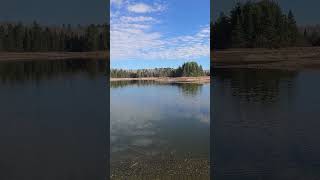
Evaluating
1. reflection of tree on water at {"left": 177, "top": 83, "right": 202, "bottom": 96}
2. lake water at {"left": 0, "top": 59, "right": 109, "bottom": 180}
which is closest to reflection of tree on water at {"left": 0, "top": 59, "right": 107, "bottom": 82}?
lake water at {"left": 0, "top": 59, "right": 109, "bottom": 180}

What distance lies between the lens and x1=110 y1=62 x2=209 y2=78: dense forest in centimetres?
636

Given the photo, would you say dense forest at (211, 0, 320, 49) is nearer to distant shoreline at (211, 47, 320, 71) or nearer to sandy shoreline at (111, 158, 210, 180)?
distant shoreline at (211, 47, 320, 71)

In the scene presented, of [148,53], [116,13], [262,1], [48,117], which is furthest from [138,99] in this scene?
[262,1]

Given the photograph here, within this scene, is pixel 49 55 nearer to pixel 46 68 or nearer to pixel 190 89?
pixel 46 68

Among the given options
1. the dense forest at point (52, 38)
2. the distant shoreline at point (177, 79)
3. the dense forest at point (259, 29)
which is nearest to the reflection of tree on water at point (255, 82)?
the dense forest at point (259, 29)

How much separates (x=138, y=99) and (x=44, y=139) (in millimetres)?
1904

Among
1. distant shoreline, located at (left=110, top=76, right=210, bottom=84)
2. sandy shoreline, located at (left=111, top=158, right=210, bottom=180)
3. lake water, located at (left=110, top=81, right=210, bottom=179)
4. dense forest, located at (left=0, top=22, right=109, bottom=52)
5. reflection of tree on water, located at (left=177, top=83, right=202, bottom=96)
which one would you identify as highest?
dense forest, located at (left=0, top=22, right=109, bottom=52)

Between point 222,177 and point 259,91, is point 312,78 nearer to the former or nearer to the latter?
point 259,91

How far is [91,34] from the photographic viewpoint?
5.12m

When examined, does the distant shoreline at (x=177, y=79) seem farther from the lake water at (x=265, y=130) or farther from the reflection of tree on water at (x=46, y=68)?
the reflection of tree on water at (x=46, y=68)

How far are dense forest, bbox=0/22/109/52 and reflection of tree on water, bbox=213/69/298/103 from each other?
1.52m

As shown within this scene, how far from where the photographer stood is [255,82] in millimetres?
5344

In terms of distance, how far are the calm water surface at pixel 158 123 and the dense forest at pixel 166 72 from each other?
17 cm

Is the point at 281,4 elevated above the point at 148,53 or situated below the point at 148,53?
above
